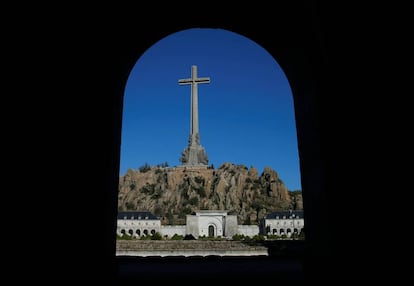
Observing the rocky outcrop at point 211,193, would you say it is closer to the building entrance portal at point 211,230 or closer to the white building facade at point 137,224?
the white building facade at point 137,224

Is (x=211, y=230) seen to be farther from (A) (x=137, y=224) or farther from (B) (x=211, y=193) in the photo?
(B) (x=211, y=193)

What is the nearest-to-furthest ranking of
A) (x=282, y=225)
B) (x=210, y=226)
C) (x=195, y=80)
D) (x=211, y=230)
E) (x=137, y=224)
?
(x=210, y=226), (x=211, y=230), (x=195, y=80), (x=137, y=224), (x=282, y=225)

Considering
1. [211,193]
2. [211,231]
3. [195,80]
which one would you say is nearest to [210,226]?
[211,231]

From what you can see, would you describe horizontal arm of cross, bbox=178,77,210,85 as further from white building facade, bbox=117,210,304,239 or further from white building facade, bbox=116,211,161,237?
white building facade, bbox=116,211,161,237

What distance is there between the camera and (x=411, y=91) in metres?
3.13

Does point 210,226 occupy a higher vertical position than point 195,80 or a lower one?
lower

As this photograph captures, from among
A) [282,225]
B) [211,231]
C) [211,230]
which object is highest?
[282,225]

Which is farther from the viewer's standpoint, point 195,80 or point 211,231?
point 195,80

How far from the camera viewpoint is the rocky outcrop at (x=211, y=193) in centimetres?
8969

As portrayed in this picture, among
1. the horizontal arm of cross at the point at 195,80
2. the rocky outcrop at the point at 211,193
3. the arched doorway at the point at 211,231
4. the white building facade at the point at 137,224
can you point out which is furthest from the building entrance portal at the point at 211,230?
the horizontal arm of cross at the point at 195,80

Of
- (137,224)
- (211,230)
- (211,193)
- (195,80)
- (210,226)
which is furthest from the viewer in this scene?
(211,193)

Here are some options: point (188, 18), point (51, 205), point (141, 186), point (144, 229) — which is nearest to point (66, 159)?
point (51, 205)

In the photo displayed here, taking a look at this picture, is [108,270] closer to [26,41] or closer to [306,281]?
[306,281]

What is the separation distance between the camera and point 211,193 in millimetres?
92938
